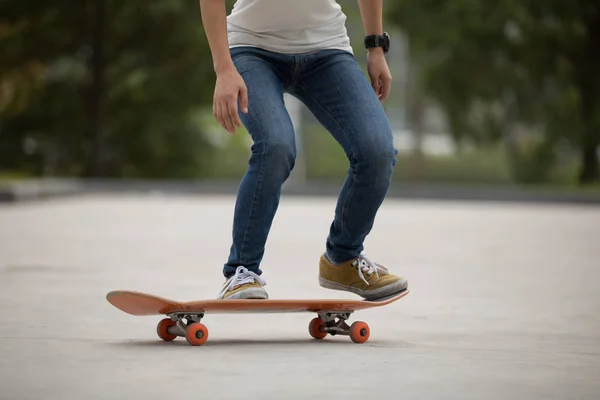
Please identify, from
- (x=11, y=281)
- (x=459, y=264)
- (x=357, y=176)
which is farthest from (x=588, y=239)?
(x=357, y=176)

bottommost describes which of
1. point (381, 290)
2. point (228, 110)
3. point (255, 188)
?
point (381, 290)

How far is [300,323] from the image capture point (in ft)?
18.3

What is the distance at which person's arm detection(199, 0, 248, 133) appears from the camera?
4605mm

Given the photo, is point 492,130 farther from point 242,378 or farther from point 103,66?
point 242,378

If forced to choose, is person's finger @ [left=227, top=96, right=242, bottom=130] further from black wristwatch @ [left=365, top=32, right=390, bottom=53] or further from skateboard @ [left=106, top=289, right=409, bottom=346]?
black wristwatch @ [left=365, top=32, right=390, bottom=53]

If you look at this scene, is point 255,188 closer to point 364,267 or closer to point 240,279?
point 240,279

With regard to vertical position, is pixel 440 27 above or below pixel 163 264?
above

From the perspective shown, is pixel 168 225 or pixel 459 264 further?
pixel 168 225

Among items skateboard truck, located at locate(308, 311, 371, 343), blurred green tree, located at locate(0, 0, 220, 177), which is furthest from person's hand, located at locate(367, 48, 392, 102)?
blurred green tree, located at locate(0, 0, 220, 177)

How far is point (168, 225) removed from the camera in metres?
13.1

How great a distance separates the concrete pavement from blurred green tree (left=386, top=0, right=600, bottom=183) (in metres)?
11.7

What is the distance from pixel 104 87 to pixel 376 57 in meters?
21.4

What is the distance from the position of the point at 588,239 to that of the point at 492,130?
1318cm

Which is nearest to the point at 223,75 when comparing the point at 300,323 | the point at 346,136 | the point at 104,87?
the point at 346,136
